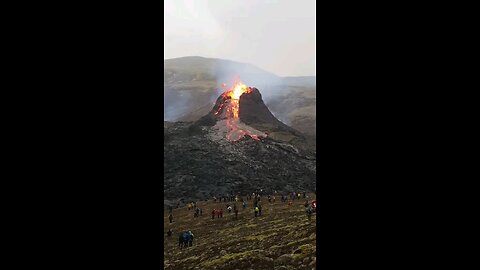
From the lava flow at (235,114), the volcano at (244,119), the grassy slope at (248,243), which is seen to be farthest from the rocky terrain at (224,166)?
the grassy slope at (248,243)

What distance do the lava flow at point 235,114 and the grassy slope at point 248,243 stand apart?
38.9 meters

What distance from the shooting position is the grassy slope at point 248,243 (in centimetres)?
2545

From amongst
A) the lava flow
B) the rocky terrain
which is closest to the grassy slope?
the rocky terrain

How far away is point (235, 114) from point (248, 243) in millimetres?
64818

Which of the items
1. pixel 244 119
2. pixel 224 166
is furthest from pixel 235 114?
pixel 224 166

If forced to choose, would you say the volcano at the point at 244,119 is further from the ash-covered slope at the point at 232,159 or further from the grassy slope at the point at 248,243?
the grassy slope at the point at 248,243

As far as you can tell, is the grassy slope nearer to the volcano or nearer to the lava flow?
the lava flow

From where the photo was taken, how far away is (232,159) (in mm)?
75625
